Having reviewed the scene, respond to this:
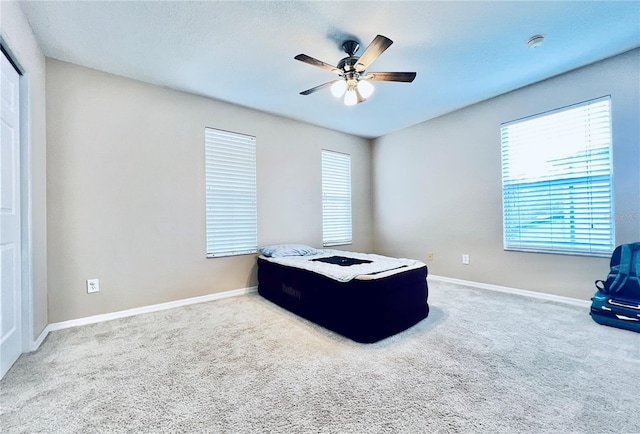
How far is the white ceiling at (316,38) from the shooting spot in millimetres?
1964

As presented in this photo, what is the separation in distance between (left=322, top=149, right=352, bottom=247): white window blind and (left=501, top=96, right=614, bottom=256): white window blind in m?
2.36

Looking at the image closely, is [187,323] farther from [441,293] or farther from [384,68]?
[384,68]

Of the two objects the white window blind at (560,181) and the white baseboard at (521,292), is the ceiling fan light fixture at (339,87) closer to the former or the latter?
the white window blind at (560,181)

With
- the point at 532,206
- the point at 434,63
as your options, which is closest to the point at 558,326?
the point at 532,206

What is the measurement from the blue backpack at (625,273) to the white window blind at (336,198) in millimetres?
3227

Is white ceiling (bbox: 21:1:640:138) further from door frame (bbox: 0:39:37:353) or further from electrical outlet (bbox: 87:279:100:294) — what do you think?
electrical outlet (bbox: 87:279:100:294)

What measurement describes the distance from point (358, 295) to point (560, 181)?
272 centimetres

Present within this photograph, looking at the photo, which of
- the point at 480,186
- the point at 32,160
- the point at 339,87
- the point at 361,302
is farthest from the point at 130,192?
the point at 480,186

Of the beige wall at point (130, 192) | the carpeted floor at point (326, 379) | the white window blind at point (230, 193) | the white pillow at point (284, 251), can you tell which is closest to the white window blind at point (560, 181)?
the carpeted floor at point (326, 379)

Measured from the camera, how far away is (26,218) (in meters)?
2.02

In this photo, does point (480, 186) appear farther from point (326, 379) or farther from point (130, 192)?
point (130, 192)

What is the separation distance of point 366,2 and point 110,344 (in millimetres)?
3258

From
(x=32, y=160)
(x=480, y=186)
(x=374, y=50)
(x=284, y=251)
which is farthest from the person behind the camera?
(x=480, y=186)

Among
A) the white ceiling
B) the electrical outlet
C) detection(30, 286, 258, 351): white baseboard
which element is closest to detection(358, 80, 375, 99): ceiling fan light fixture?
the white ceiling
